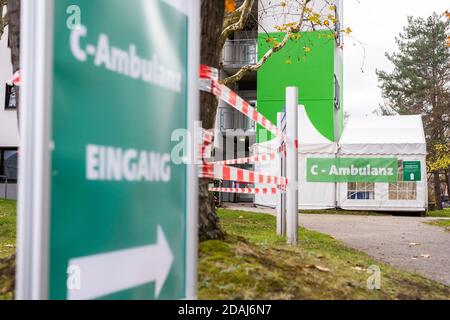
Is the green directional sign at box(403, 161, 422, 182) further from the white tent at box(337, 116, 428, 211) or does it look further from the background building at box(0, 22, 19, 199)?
the background building at box(0, 22, 19, 199)

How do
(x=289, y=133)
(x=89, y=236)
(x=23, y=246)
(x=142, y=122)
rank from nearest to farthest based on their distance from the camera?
(x=23, y=246)
(x=89, y=236)
(x=142, y=122)
(x=289, y=133)

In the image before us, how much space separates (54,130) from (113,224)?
0.42 m

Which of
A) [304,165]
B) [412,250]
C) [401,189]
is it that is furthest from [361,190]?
[412,250]

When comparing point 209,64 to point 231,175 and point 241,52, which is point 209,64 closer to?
point 231,175

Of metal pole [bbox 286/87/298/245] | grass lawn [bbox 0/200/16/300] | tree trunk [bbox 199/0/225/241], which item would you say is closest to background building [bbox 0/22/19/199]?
grass lawn [bbox 0/200/16/300]

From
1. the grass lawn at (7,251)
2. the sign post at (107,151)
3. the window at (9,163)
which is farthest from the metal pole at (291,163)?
the window at (9,163)

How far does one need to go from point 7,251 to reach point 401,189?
17.0 meters

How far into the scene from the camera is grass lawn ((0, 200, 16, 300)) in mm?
3664

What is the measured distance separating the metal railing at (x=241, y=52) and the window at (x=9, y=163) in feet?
33.8

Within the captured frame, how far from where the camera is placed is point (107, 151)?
1934mm
